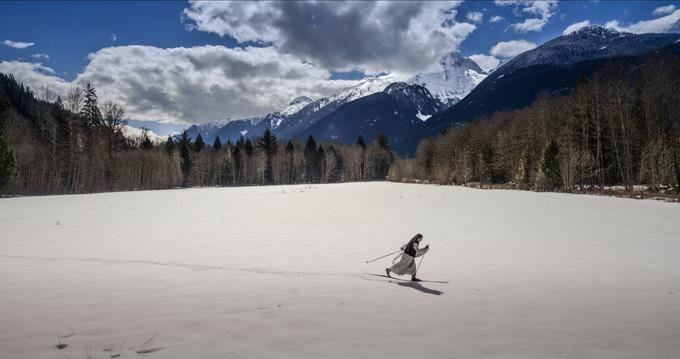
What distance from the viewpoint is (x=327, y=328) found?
215 inches

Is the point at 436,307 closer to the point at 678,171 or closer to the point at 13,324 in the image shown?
the point at 13,324

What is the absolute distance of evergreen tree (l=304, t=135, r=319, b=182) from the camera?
129 m

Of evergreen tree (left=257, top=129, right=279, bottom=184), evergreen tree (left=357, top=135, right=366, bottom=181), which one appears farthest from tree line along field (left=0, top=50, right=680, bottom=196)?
evergreen tree (left=357, top=135, right=366, bottom=181)

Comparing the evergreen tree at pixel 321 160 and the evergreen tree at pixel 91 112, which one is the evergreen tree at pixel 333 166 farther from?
the evergreen tree at pixel 91 112

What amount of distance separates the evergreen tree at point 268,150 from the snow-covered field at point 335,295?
102 metres

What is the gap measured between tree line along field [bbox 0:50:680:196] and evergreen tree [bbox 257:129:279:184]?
828 inches

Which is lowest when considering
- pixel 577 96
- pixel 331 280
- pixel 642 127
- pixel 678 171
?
pixel 331 280

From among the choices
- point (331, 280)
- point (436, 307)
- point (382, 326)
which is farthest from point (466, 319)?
point (331, 280)

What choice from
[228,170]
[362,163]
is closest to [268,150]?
[228,170]

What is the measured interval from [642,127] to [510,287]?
56178 mm

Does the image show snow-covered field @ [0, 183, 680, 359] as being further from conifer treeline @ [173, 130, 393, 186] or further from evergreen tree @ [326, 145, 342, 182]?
evergreen tree @ [326, 145, 342, 182]

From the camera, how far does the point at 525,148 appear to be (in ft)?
195

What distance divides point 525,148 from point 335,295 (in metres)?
61.1

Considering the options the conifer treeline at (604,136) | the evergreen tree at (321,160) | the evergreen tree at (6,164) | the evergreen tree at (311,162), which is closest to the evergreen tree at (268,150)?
the evergreen tree at (311,162)
